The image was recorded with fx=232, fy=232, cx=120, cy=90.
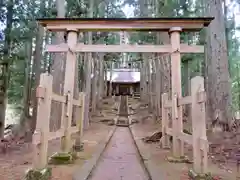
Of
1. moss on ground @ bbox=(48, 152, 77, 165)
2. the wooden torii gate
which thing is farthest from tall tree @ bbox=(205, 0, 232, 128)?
moss on ground @ bbox=(48, 152, 77, 165)

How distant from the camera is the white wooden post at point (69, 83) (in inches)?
207

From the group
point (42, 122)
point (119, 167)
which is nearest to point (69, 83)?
point (42, 122)

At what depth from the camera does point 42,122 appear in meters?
3.73

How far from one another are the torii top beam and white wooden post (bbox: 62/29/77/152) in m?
0.24

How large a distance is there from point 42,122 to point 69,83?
194cm

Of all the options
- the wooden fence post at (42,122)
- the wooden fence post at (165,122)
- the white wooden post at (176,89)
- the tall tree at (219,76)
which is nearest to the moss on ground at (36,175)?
the wooden fence post at (42,122)

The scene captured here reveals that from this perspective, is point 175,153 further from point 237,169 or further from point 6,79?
point 6,79

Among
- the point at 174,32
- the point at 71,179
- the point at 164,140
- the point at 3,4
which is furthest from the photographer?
the point at 3,4

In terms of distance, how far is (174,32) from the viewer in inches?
226

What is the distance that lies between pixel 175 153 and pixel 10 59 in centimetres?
914

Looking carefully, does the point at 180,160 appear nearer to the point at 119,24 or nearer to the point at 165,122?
the point at 165,122

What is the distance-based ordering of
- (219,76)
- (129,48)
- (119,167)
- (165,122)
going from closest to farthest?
(119,167)
(129,48)
(165,122)
(219,76)

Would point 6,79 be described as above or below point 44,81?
above

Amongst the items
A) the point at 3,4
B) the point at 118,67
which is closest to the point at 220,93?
the point at 3,4
